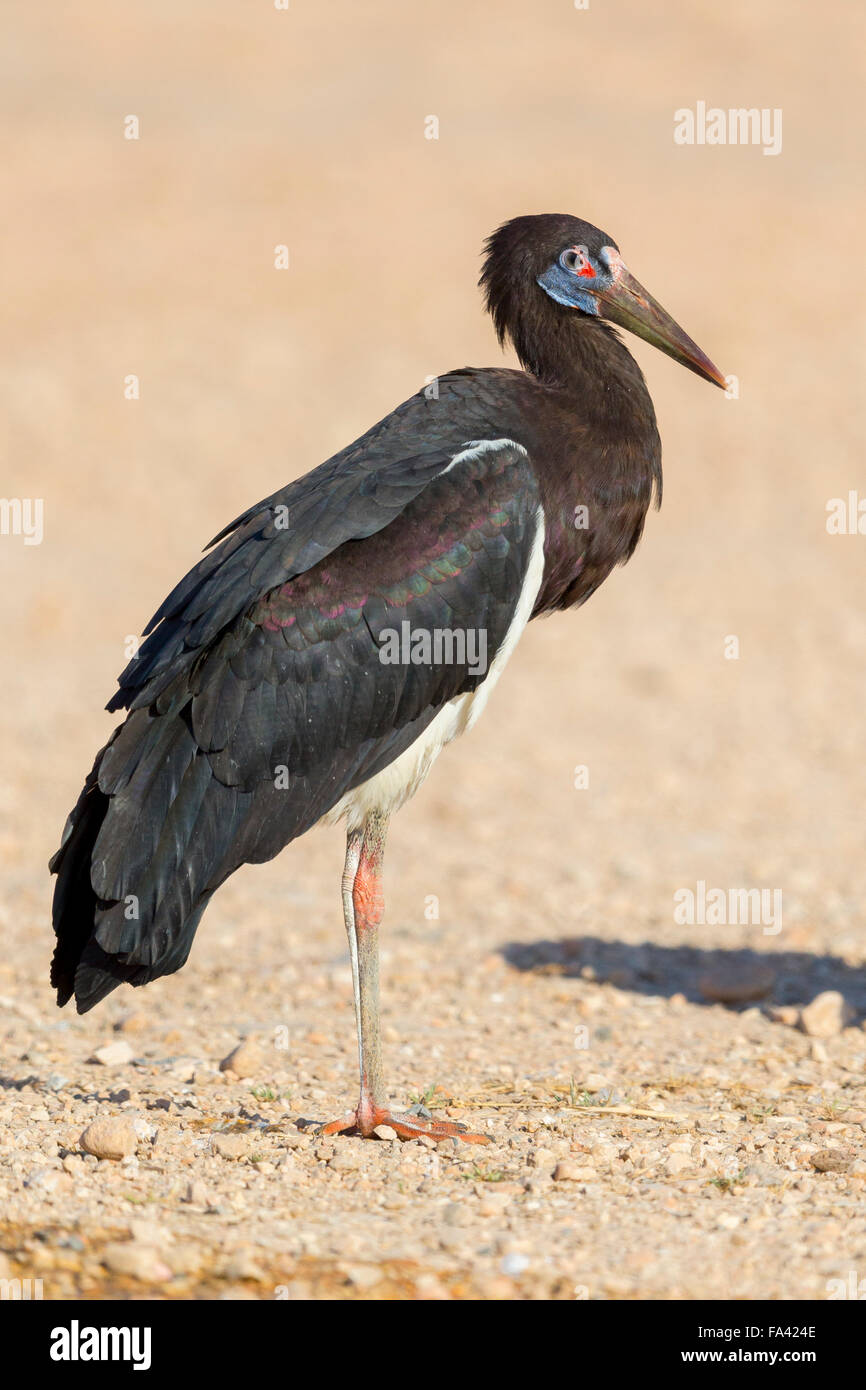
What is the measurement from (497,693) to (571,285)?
9.58 meters

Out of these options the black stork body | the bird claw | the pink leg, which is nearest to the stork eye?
the black stork body

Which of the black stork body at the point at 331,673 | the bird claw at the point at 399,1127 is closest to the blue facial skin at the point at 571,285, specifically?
the black stork body at the point at 331,673

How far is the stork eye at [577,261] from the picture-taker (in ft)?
24.9

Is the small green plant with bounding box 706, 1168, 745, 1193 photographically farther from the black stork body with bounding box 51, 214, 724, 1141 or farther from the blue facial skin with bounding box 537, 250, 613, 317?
the blue facial skin with bounding box 537, 250, 613, 317

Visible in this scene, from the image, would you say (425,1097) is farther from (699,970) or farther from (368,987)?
(699,970)

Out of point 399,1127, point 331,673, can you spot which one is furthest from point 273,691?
point 399,1127

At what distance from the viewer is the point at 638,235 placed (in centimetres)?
2644

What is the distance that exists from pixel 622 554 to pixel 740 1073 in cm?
241

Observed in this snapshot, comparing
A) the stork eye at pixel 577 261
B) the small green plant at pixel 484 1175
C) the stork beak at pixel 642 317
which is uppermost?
the stork eye at pixel 577 261

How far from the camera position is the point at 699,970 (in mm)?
10328

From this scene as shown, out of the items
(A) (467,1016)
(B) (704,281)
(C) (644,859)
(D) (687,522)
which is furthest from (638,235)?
(A) (467,1016)

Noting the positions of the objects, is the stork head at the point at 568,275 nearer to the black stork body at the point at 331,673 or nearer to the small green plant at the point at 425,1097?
the black stork body at the point at 331,673
